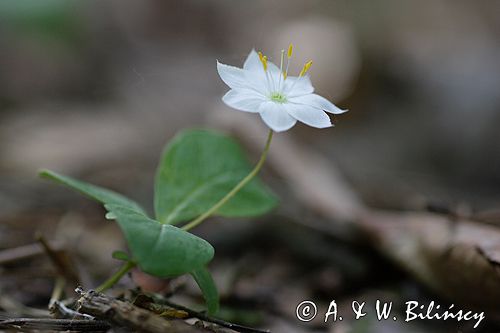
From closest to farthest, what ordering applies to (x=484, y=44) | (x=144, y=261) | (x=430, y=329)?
(x=144, y=261)
(x=430, y=329)
(x=484, y=44)

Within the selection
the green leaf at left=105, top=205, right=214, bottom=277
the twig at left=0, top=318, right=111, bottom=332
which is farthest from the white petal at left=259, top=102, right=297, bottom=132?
the twig at left=0, top=318, right=111, bottom=332

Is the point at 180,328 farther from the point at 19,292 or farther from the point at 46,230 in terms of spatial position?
the point at 46,230

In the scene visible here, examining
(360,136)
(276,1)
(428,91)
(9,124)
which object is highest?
(276,1)

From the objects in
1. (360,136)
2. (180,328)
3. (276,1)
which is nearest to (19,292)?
(180,328)

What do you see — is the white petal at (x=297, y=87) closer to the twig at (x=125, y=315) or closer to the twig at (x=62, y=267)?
the twig at (x=125, y=315)

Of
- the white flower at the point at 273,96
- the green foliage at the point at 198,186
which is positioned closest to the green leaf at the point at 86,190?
the green foliage at the point at 198,186

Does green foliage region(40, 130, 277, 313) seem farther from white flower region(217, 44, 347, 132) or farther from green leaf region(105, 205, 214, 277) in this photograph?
white flower region(217, 44, 347, 132)

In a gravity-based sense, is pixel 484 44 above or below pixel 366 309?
above

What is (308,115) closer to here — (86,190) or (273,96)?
(273,96)
